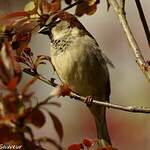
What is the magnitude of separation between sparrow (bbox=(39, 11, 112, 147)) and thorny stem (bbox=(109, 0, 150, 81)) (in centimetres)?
126

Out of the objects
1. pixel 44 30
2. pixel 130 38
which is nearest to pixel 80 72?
pixel 44 30

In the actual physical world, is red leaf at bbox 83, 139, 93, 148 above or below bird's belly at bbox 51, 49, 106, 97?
above

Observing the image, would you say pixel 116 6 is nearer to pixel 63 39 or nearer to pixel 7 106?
pixel 7 106

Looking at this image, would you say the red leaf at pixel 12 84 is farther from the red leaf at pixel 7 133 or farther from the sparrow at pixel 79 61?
the sparrow at pixel 79 61

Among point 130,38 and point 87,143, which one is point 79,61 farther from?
point 87,143

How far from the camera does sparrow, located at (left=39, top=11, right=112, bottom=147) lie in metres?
3.80

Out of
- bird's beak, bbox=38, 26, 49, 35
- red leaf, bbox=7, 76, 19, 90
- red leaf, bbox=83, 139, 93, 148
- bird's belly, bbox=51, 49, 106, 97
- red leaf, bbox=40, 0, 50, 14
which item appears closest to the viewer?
red leaf, bbox=7, 76, 19, 90

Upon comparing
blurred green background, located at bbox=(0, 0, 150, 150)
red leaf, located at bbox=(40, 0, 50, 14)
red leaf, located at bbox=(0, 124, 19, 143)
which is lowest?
blurred green background, located at bbox=(0, 0, 150, 150)

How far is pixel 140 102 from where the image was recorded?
5.03 metres

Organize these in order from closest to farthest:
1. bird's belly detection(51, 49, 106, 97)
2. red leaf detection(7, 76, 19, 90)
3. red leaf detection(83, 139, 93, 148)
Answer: red leaf detection(7, 76, 19, 90) → red leaf detection(83, 139, 93, 148) → bird's belly detection(51, 49, 106, 97)

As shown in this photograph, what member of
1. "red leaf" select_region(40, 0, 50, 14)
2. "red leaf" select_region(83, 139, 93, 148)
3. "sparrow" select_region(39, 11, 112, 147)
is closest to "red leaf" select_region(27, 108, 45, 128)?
"red leaf" select_region(83, 139, 93, 148)

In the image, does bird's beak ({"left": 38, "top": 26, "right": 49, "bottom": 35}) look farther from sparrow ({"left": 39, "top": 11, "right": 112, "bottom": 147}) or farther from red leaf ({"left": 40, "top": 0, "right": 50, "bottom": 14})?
red leaf ({"left": 40, "top": 0, "right": 50, "bottom": 14})

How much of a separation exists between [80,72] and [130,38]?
148cm

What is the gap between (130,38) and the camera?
238 centimetres
